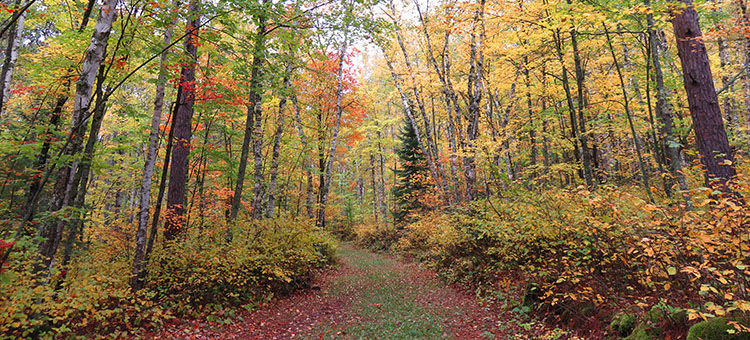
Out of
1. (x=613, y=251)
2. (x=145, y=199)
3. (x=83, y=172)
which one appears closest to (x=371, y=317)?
(x=613, y=251)

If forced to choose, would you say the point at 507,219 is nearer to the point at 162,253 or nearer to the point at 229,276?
the point at 229,276

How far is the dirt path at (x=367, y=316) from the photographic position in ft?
19.7

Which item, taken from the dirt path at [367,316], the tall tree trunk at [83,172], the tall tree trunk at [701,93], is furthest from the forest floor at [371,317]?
the tall tree trunk at [701,93]

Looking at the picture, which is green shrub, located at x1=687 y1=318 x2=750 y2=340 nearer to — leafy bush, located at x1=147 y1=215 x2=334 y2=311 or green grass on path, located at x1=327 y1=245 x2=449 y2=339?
green grass on path, located at x1=327 y1=245 x2=449 y2=339

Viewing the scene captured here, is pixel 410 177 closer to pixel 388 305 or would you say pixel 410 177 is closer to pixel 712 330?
pixel 388 305

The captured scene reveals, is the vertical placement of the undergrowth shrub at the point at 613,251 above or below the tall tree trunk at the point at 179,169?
below

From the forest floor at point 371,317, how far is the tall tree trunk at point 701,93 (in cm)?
452

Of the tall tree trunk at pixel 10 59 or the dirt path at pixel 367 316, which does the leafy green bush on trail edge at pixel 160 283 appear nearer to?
the dirt path at pixel 367 316

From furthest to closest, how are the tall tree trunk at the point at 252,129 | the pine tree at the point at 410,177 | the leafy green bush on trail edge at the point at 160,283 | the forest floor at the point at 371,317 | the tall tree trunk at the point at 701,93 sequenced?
the pine tree at the point at 410,177 → the tall tree trunk at the point at 252,129 → the forest floor at the point at 371,317 → the tall tree trunk at the point at 701,93 → the leafy green bush on trail edge at the point at 160,283

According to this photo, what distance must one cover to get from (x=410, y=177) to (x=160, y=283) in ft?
53.4

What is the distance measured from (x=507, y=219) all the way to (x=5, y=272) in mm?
9342

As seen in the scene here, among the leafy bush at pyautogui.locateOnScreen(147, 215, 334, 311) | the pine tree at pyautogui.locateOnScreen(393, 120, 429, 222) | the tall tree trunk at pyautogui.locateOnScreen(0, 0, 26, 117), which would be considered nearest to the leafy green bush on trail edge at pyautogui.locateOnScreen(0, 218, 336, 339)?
the leafy bush at pyautogui.locateOnScreen(147, 215, 334, 311)

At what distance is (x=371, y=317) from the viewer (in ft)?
23.7

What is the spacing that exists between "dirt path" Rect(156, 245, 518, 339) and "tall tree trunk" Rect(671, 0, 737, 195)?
4917 millimetres
